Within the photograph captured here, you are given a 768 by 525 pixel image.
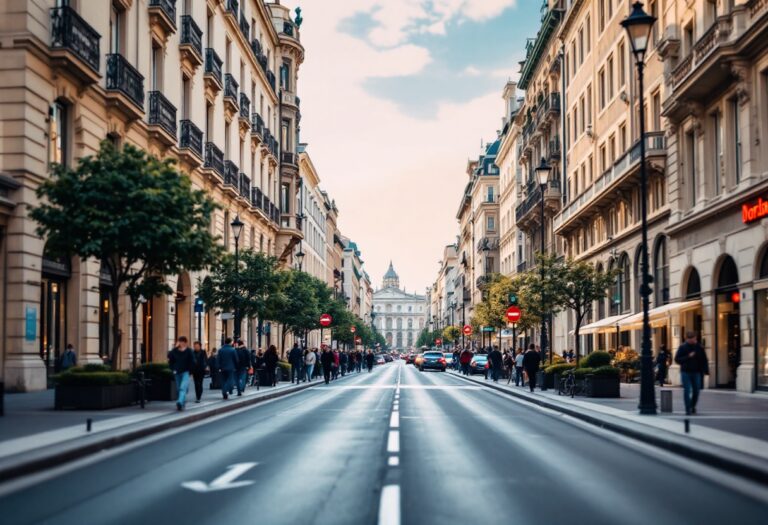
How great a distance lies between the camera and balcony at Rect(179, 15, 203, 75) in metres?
36.8

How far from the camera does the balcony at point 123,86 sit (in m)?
28.1

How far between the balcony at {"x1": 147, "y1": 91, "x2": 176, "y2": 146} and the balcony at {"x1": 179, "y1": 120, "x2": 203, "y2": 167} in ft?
5.99

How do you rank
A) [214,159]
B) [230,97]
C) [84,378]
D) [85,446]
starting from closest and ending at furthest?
[85,446] → [84,378] → [214,159] → [230,97]

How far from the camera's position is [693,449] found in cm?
1237

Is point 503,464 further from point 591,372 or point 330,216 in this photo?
point 330,216

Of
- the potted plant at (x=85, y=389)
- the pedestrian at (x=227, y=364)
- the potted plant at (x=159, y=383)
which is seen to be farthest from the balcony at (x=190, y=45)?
the potted plant at (x=85, y=389)

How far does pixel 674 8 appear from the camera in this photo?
34531mm

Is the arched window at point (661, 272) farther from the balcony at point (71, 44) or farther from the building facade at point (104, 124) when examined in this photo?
the balcony at point (71, 44)

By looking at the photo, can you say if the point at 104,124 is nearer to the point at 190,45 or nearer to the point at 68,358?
the point at 68,358

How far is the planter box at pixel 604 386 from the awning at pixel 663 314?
4.45 metres

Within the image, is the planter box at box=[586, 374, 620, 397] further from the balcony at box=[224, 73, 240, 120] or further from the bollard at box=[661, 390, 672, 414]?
the balcony at box=[224, 73, 240, 120]

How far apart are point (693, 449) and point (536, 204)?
49.0 metres

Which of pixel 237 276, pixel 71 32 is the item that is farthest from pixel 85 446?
pixel 237 276

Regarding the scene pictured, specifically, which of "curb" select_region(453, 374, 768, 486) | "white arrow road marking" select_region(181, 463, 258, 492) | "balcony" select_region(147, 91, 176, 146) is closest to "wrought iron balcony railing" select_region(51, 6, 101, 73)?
"balcony" select_region(147, 91, 176, 146)
